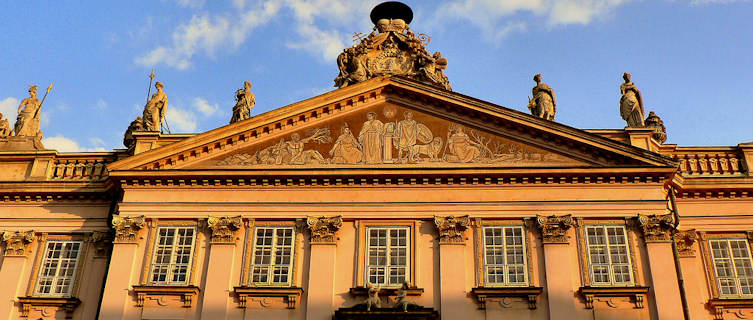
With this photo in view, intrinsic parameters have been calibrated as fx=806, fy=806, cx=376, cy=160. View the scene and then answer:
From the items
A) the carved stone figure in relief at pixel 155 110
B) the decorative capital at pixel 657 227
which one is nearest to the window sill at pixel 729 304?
the decorative capital at pixel 657 227

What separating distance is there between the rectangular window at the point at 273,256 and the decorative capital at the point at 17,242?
7.58 m

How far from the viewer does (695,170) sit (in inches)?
1043

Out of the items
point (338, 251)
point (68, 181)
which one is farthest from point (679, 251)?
point (68, 181)

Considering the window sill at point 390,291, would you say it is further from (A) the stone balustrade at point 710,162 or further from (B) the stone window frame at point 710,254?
(A) the stone balustrade at point 710,162

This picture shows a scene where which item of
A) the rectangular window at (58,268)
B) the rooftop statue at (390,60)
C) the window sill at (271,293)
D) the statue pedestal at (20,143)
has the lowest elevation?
the window sill at (271,293)

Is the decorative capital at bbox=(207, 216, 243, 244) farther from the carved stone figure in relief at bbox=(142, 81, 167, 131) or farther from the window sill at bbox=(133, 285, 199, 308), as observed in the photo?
the carved stone figure in relief at bbox=(142, 81, 167, 131)

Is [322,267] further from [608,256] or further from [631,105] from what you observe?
[631,105]

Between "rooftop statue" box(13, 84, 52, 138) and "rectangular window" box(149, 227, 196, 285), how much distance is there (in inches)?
305

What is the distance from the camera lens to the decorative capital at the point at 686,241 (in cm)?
2484

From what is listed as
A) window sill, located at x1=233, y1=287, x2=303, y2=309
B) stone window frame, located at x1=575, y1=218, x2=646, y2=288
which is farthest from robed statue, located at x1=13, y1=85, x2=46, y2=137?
stone window frame, located at x1=575, y1=218, x2=646, y2=288

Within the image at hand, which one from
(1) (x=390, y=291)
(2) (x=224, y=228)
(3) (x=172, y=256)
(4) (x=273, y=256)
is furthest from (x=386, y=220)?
(3) (x=172, y=256)

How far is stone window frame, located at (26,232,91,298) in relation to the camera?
25172mm

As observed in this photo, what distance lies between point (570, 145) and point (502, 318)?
6.23m

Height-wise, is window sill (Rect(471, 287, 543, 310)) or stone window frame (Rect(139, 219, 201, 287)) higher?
stone window frame (Rect(139, 219, 201, 287))
